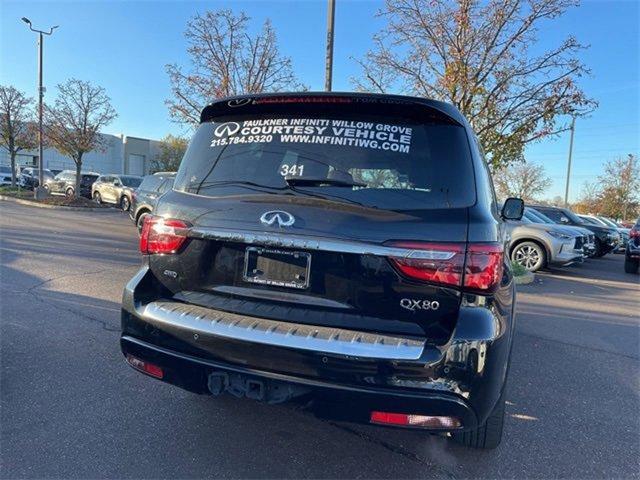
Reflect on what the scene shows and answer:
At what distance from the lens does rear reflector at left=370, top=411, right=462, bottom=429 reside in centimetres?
204

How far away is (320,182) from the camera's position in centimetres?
241

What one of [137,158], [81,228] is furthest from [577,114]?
[137,158]

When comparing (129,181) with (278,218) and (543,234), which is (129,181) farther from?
(278,218)

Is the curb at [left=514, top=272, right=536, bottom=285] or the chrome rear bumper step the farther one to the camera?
the curb at [left=514, top=272, right=536, bottom=285]

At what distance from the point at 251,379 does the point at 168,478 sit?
2.66 ft

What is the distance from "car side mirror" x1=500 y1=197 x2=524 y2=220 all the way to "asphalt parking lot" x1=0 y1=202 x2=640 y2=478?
4.60 feet

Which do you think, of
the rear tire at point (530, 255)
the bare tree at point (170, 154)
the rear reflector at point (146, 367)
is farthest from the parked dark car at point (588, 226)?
the bare tree at point (170, 154)

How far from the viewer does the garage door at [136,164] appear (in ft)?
200

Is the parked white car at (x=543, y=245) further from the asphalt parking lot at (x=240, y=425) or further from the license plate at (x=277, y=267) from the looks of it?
the license plate at (x=277, y=267)

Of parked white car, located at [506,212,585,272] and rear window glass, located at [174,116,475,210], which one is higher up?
rear window glass, located at [174,116,475,210]

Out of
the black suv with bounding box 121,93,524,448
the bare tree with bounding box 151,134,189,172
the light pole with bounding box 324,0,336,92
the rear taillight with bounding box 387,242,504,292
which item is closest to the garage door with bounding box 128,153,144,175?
the bare tree with bounding box 151,134,189,172

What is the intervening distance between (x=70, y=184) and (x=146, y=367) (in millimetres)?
28435

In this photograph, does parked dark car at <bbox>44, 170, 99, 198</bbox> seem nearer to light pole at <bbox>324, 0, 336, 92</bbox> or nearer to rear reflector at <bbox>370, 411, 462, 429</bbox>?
light pole at <bbox>324, 0, 336, 92</bbox>

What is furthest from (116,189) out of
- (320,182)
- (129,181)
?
(320,182)
